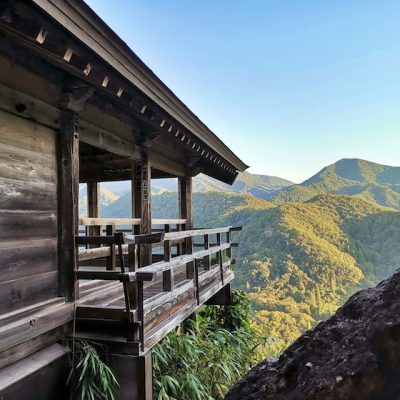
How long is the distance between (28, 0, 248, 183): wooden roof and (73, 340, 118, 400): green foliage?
2.68m

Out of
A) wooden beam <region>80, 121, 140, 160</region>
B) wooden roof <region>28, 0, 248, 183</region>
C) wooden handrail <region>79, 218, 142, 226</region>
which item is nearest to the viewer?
wooden roof <region>28, 0, 248, 183</region>

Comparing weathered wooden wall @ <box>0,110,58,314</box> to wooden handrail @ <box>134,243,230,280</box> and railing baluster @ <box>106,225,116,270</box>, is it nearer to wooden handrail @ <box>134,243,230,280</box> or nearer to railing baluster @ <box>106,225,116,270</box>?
wooden handrail @ <box>134,243,230,280</box>

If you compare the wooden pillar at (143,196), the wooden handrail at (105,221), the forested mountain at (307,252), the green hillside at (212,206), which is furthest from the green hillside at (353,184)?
the wooden handrail at (105,221)

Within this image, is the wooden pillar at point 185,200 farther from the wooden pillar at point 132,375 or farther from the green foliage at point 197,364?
the wooden pillar at point 132,375

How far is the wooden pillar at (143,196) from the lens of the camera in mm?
5430

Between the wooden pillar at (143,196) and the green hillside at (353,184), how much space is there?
6381 cm

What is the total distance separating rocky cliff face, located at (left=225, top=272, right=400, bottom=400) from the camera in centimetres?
111

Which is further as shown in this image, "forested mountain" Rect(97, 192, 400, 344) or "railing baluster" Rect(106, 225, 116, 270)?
"forested mountain" Rect(97, 192, 400, 344)

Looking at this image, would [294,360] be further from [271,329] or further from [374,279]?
[374,279]

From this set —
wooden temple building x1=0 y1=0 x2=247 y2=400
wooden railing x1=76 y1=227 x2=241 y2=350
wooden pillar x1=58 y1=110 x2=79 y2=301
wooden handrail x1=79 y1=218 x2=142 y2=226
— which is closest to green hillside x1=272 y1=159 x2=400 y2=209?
wooden handrail x1=79 y1=218 x2=142 y2=226

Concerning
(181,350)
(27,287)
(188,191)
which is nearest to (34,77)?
(27,287)

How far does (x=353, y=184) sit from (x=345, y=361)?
79.2 m

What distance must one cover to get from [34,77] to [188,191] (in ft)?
15.9

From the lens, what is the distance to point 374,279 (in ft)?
126
